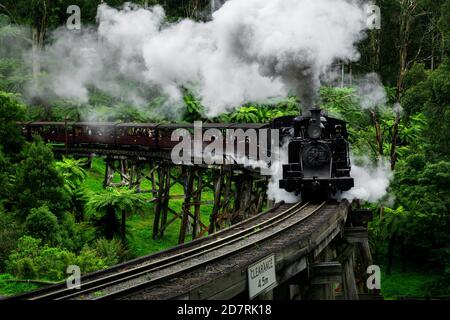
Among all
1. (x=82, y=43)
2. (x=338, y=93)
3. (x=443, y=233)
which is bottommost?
(x=443, y=233)

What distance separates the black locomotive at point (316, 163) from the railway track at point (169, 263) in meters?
2.33

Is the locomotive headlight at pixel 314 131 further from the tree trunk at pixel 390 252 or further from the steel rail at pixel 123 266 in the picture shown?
the tree trunk at pixel 390 252

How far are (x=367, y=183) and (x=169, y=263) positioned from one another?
9.40m

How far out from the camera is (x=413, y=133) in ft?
98.8

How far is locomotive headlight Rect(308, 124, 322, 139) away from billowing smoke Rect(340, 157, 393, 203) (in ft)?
5.43

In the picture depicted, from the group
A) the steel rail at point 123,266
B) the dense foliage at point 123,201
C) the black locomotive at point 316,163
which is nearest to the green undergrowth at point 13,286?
the dense foliage at point 123,201

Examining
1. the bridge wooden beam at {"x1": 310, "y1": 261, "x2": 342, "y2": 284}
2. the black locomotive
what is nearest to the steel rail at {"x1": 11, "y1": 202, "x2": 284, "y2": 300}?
the bridge wooden beam at {"x1": 310, "y1": 261, "x2": 342, "y2": 284}

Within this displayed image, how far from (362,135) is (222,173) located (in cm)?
950

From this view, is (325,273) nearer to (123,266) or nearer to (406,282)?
(123,266)

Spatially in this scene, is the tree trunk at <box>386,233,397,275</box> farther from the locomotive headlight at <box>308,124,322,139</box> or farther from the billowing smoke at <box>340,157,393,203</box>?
the locomotive headlight at <box>308,124,322,139</box>

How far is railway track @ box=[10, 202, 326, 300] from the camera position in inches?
293
